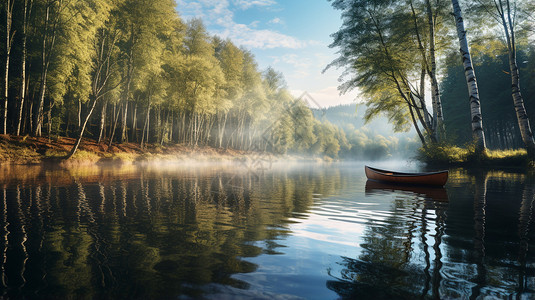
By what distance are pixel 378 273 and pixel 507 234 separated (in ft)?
9.18

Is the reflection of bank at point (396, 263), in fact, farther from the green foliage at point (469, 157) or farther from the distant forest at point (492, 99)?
the distant forest at point (492, 99)

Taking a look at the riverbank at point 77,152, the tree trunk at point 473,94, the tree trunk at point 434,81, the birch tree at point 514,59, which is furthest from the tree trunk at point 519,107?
the riverbank at point 77,152

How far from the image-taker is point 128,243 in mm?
3463

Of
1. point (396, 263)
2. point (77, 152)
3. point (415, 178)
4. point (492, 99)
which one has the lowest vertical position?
point (396, 263)

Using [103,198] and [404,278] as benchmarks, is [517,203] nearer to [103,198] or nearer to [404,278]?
[404,278]

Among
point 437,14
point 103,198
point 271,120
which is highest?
point 437,14

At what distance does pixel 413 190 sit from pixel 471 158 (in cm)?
947

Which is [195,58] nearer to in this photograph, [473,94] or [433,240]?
[473,94]

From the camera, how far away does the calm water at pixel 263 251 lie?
2.27 metres

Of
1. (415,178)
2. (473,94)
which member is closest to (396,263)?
(415,178)

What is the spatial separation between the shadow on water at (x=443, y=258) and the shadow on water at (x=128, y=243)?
1156 mm

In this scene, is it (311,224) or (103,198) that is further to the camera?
(103,198)

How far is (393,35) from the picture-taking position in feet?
61.0

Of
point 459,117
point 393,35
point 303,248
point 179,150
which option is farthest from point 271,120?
point 303,248
